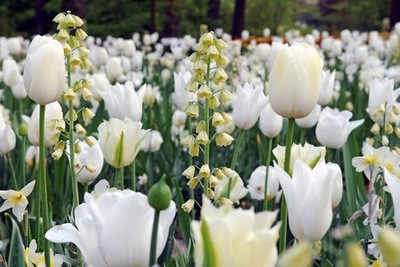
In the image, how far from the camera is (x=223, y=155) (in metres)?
3.77

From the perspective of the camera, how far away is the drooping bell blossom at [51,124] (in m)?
1.69

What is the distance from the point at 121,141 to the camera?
5.30 ft

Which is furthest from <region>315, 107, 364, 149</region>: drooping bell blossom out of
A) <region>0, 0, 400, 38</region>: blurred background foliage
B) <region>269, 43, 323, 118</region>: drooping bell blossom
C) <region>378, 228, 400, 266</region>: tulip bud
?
<region>0, 0, 400, 38</region>: blurred background foliage

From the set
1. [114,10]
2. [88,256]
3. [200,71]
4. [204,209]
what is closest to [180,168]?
[200,71]

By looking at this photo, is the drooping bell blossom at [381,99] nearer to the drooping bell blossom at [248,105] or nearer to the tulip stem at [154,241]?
the drooping bell blossom at [248,105]

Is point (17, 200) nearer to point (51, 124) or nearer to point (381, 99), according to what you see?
point (51, 124)

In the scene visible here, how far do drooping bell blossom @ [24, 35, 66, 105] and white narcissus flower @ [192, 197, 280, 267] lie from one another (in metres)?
0.77

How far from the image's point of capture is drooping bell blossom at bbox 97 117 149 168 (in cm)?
162

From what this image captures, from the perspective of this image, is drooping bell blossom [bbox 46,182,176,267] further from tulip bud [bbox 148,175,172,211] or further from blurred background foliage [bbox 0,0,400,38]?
blurred background foliage [bbox 0,0,400,38]

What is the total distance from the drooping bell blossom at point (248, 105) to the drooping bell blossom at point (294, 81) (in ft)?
2.22

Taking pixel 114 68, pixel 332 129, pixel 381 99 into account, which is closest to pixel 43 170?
pixel 332 129

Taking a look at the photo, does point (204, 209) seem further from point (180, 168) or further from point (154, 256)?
point (180, 168)

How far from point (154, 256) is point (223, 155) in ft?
9.03

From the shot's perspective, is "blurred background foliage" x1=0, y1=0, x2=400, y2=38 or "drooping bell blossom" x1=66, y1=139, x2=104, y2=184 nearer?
"drooping bell blossom" x1=66, y1=139, x2=104, y2=184
